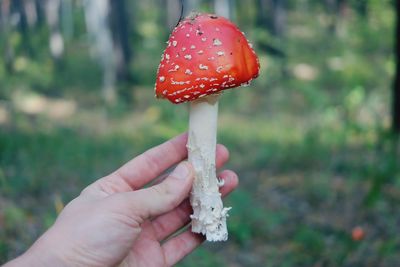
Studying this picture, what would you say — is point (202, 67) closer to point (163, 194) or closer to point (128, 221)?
point (163, 194)

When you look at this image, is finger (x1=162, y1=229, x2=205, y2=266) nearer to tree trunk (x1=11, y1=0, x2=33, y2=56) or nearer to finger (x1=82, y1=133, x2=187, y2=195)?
finger (x1=82, y1=133, x2=187, y2=195)

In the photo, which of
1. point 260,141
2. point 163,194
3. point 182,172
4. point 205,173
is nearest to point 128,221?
point 163,194

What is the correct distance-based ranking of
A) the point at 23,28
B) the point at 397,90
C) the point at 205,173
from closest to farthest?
1. the point at 205,173
2. the point at 397,90
3. the point at 23,28

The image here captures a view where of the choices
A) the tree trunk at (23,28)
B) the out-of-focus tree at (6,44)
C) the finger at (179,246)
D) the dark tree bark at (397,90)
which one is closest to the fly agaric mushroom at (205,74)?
the finger at (179,246)

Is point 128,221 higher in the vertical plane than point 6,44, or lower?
higher

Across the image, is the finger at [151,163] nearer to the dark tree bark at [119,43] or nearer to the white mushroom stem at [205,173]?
the white mushroom stem at [205,173]

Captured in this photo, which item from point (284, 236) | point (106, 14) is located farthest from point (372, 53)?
point (284, 236)
